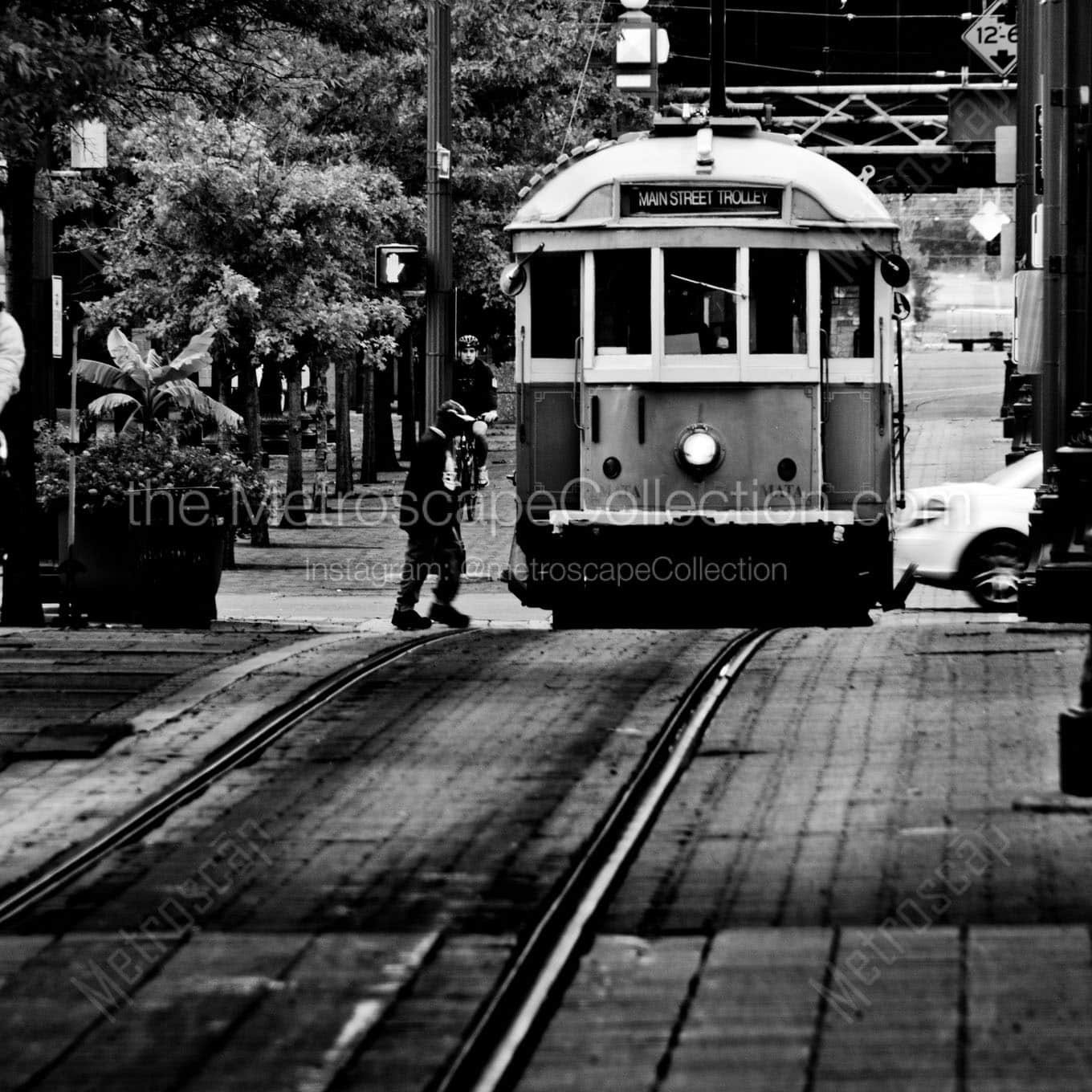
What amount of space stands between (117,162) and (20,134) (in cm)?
1443

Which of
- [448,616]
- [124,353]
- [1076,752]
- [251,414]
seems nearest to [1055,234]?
[448,616]

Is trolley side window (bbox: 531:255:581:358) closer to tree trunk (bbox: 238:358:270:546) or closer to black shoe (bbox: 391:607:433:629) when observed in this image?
black shoe (bbox: 391:607:433:629)

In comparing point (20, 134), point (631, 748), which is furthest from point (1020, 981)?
point (20, 134)

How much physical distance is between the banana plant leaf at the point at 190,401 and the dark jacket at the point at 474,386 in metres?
3.10

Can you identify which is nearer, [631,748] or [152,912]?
[152,912]

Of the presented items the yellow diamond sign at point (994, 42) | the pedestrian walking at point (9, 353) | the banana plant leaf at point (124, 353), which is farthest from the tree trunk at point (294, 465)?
the pedestrian walking at point (9, 353)

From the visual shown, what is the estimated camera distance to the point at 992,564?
18.5m

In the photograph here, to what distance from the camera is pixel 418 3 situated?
1502 centimetres

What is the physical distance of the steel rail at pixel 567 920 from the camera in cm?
520

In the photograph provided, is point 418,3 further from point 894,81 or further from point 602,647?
point 894,81

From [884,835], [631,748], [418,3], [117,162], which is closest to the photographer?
[884,835]

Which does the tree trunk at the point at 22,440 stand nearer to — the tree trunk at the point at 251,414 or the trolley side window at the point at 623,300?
the trolley side window at the point at 623,300

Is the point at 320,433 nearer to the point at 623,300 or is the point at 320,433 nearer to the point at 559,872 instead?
the point at 623,300

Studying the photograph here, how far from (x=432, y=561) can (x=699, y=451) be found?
215 cm
